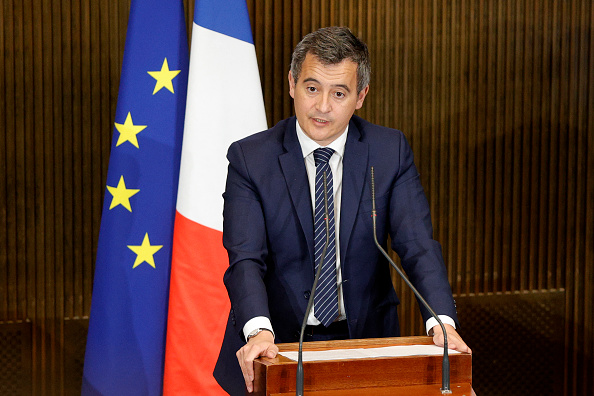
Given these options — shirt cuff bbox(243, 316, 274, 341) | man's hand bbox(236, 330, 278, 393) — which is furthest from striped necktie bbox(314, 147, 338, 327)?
man's hand bbox(236, 330, 278, 393)

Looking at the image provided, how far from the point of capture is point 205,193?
8.47 ft

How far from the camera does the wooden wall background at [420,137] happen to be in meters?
3.09

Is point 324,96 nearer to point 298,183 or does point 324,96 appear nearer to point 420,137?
point 298,183

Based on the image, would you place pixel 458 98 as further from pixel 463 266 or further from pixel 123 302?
pixel 123 302

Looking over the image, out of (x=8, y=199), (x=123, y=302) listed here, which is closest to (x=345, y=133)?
(x=123, y=302)

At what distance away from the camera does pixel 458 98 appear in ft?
11.4

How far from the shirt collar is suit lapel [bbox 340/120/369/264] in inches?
0.7

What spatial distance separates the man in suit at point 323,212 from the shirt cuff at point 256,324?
15 cm

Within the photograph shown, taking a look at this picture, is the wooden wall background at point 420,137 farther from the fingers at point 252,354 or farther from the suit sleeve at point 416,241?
the fingers at point 252,354

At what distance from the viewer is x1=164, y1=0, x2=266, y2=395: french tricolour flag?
2566 millimetres

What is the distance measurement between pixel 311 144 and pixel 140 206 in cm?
108

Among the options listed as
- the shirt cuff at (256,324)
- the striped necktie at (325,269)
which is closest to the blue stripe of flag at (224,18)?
the striped necktie at (325,269)

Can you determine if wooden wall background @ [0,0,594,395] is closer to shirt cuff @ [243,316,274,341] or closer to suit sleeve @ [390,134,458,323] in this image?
suit sleeve @ [390,134,458,323]

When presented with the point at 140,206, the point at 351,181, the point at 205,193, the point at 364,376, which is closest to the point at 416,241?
the point at 351,181
